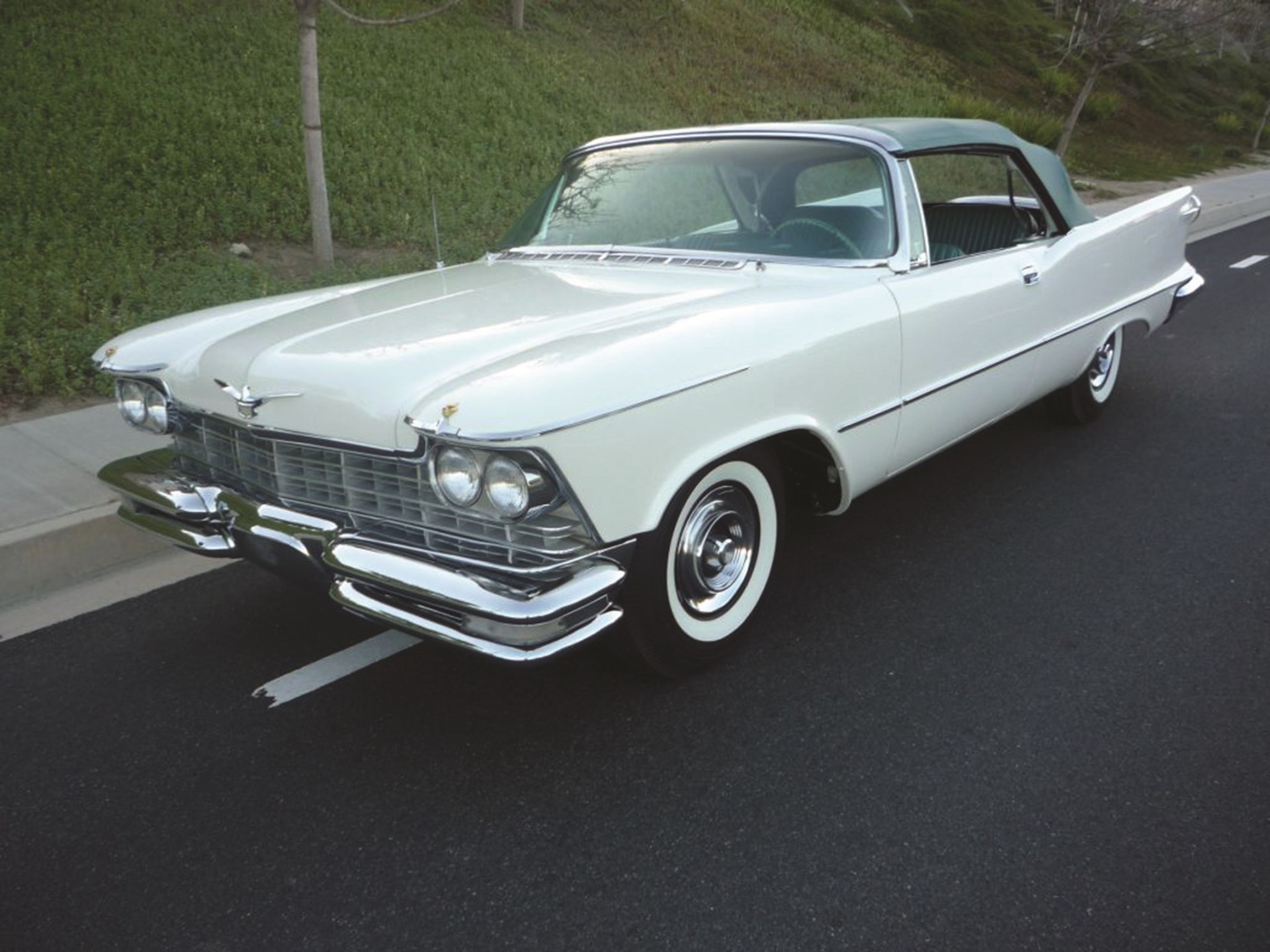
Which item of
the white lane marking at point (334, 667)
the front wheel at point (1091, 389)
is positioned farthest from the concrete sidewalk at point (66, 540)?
the front wheel at point (1091, 389)

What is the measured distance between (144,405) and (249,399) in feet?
2.22

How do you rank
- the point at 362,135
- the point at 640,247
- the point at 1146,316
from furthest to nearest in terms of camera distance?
the point at 362,135, the point at 1146,316, the point at 640,247

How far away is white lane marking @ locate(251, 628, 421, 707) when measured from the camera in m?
2.91

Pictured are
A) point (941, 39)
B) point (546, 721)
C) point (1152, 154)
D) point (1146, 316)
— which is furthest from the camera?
point (941, 39)

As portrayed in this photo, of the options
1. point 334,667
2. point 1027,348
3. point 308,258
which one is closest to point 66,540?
point 334,667

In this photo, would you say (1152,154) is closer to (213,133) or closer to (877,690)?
(213,133)

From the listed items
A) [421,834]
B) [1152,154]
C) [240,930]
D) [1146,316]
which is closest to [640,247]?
[421,834]

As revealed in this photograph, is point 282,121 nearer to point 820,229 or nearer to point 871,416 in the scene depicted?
point 820,229

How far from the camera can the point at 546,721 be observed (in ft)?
8.96

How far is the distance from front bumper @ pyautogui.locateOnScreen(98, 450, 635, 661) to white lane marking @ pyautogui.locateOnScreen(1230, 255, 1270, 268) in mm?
9433

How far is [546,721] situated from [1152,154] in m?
21.5

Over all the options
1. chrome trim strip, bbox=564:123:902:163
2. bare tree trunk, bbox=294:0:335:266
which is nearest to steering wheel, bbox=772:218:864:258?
chrome trim strip, bbox=564:123:902:163

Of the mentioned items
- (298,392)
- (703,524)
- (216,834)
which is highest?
(298,392)

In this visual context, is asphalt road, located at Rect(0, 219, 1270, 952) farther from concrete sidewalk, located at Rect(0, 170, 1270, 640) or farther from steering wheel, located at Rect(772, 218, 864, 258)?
steering wheel, located at Rect(772, 218, 864, 258)
